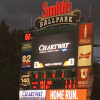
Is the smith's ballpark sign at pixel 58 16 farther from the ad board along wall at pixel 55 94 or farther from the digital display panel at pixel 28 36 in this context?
the ad board along wall at pixel 55 94

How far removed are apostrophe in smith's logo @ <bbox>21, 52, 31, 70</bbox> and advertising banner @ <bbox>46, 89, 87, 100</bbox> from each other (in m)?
2.40

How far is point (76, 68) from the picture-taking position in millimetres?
15188

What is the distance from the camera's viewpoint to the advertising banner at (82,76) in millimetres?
14609

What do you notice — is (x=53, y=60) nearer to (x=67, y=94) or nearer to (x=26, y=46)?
(x=67, y=94)

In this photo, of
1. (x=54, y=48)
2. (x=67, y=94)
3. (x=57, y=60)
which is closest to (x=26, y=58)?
(x=54, y=48)

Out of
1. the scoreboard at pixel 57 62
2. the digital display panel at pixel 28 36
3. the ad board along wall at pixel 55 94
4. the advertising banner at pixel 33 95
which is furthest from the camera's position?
the digital display panel at pixel 28 36

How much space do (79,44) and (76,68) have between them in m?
1.41

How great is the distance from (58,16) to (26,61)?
12.2ft

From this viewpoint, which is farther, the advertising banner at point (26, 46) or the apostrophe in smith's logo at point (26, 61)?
the advertising banner at point (26, 46)

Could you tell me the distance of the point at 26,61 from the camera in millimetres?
17672

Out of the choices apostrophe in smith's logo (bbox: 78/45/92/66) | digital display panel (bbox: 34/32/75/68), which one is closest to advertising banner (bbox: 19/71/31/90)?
digital display panel (bbox: 34/32/75/68)

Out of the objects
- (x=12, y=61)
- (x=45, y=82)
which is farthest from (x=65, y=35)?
(x=12, y=61)

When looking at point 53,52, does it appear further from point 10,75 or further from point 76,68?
point 10,75

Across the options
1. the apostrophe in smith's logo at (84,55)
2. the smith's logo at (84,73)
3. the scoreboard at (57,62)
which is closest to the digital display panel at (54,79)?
the scoreboard at (57,62)
